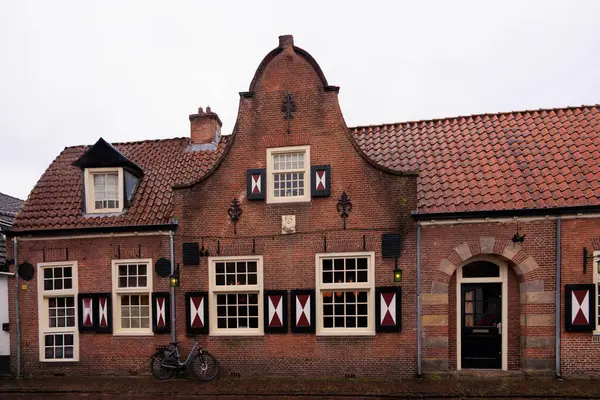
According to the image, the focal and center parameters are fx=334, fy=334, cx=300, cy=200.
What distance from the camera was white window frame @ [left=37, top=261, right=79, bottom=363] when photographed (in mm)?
9781

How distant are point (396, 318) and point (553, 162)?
6063 mm

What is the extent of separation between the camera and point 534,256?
27.4ft

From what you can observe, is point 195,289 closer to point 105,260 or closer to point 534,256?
point 105,260

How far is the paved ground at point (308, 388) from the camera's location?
298 inches

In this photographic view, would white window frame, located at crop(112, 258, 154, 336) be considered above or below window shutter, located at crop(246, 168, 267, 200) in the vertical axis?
below

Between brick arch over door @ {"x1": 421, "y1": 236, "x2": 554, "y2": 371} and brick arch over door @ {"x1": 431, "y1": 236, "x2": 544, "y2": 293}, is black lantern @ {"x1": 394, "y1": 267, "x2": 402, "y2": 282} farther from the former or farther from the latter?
brick arch over door @ {"x1": 431, "y1": 236, "x2": 544, "y2": 293}

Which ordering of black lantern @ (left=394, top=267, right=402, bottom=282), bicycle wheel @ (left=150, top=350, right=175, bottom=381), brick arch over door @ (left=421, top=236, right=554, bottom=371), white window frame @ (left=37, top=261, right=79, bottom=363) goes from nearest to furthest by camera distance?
brick arch over door @ (left=421, top=236, right=554, bottom=371) → black lantern @ (left=394, top=267, right=402, bottom=282) → bicycle wheel @ (left=150, top=350, right=175, bottom=381) → white window frame @ (left=37, top=261, right=79, bottom=363)

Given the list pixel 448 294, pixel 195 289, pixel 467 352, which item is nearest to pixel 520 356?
pixel 467 352

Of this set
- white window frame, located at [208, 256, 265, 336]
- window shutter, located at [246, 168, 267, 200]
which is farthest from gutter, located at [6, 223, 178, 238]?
window shutter, located at [246, 168, 267, 200]

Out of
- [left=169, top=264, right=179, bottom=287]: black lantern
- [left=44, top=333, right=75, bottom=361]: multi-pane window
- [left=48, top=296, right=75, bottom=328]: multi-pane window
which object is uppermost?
[left=169, top=264, right=179, bottom=287]: black lantern

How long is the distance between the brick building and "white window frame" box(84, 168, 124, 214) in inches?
2.7

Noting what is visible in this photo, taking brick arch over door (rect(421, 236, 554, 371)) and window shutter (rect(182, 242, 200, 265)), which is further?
window shutter (rect(182, 242, 200, 265))

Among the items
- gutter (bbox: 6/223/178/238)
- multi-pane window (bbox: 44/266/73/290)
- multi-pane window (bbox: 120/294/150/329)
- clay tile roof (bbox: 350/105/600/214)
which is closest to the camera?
clay tile roof (bbox: 350/105/600/214)

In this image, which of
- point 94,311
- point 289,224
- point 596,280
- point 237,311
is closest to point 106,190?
point 94,311
